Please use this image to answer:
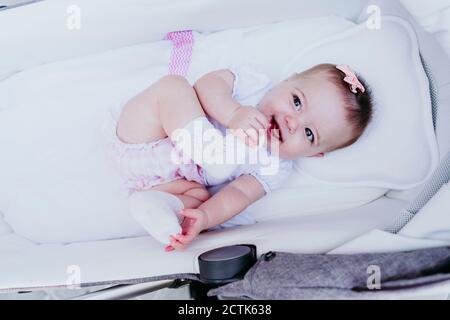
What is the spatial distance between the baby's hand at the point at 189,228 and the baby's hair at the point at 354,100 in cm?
33

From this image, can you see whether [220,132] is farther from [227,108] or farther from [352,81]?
[352,81]

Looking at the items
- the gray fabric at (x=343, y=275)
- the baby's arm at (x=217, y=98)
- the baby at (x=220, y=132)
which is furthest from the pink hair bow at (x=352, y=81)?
the gray fabric at (x=343, y=275)

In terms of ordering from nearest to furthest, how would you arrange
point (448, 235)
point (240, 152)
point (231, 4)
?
point (448, 235) → point (240, 152) → point (231, 4)

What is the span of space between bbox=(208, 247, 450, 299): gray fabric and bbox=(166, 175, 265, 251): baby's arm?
17cm

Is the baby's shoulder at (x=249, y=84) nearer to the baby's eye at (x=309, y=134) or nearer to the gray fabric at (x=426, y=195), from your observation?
the baby's eye at (x=309, y=134)

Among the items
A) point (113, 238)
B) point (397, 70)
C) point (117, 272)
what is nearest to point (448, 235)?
point (397, 70)

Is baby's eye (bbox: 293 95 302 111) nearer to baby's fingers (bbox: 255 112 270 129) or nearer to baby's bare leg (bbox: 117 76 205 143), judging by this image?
baby's fingers (bbox: 255 112 270 129)

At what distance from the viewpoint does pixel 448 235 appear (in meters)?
0.76

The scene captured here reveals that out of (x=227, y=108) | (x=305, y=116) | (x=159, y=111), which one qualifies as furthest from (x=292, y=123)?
(x=159, y=111)

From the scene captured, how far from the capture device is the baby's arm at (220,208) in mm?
897

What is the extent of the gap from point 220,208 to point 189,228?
0.29 feet

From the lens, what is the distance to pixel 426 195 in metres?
0.82
